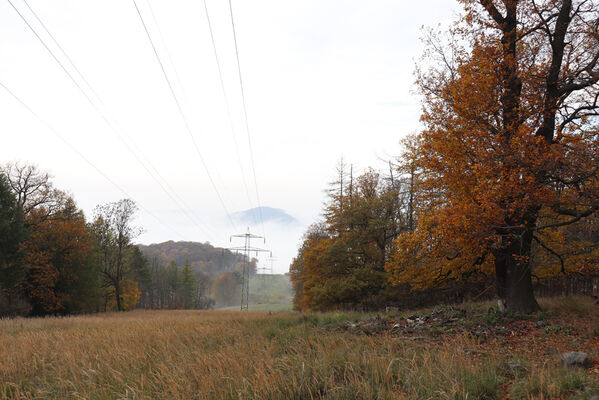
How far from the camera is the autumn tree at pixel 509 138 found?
9.72m

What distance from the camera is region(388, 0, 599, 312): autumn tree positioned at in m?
9.72

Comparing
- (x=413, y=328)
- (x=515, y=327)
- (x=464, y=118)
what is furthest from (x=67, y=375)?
(x=464, y=118)

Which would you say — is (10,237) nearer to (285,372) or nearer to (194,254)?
(285,372)

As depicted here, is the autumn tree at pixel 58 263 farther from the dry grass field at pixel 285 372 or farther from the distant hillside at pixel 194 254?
the distant hillside at pixel 194 254

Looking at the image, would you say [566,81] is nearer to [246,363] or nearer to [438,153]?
[438,153]

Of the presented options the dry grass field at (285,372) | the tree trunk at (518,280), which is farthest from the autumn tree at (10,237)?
the tree trunk at (518,280)

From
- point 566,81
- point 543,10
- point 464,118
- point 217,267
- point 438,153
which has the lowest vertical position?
point 217,267

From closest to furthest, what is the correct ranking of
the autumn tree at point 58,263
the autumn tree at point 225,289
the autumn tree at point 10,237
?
the autumn tree at point 10,237
the autumn tree at point 58,263
the autumn tree at point 225,289

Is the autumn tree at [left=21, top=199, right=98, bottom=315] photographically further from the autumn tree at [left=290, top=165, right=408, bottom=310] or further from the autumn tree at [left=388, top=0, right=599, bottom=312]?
the autumn tree at [left=388, top=0, right=599, bottom=312]

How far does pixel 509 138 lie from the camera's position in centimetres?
1127

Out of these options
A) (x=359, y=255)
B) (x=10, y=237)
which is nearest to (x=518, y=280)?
(x=359, y=255)

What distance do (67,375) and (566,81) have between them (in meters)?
16.9

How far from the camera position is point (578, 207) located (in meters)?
10.5

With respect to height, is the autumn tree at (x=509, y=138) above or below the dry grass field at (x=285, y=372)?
above
